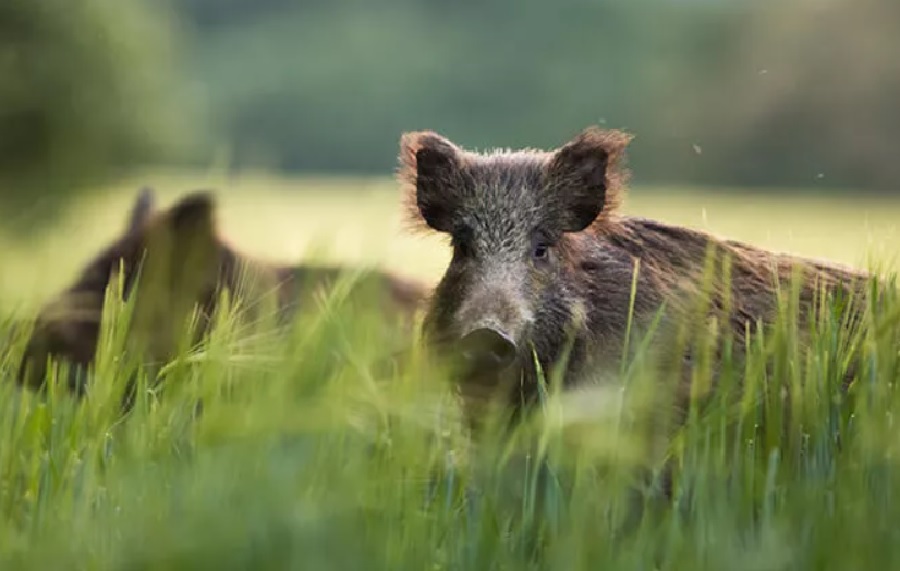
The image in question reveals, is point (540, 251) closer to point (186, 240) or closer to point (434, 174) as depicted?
point (434, 174)

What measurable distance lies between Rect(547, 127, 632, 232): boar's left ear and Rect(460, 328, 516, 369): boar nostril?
603 millimetres

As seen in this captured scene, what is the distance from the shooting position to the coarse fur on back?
4168mm

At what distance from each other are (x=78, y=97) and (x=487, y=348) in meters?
10.3

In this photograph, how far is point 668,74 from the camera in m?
37.8

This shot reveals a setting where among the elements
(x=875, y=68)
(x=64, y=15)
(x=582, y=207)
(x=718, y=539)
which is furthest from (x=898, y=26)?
(x=718, y=539)

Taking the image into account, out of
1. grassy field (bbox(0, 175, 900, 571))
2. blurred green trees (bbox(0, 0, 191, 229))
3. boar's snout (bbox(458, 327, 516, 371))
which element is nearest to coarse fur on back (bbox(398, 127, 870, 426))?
boar's snout (bbox(458, 327, 516, 371))

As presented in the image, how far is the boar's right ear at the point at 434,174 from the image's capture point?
4.42m

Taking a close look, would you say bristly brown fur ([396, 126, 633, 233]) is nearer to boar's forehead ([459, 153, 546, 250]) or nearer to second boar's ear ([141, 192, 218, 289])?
boar's forehead ([459, 153, 546, 250])

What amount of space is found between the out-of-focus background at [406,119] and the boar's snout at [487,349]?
39cm

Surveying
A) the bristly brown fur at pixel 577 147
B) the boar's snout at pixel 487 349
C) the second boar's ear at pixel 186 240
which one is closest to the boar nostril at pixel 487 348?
the boar's snout at pixel 487 349

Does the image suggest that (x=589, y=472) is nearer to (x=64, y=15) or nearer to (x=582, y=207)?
(x=582, y=207)

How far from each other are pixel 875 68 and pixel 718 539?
23.3m

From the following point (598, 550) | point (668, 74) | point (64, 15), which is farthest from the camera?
point (668, 74)

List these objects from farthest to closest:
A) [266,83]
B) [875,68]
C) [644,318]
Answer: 1. [266,83]
2. [875,68]
3. [644,318]
